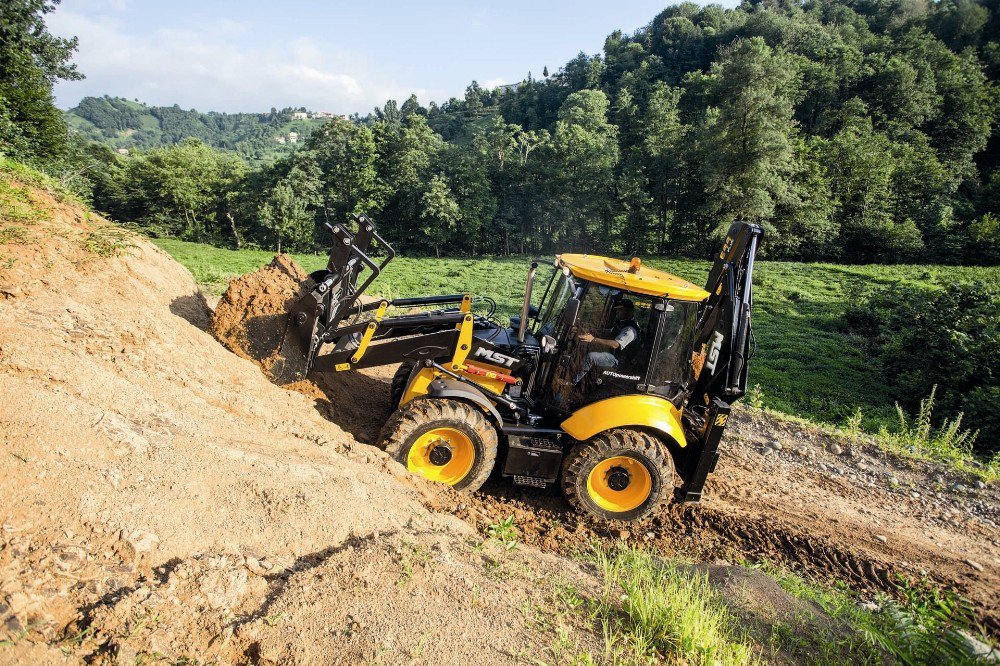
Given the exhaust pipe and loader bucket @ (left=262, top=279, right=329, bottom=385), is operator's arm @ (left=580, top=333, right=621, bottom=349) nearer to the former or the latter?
the exhaust pipe

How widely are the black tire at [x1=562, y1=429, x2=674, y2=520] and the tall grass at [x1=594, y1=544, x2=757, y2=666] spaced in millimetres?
1528

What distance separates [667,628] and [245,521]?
2.71m

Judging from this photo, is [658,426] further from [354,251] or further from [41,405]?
[41,405]

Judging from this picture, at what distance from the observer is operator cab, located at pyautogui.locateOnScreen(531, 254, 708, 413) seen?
5059 mm

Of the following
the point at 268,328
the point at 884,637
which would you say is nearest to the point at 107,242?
the point at 268,328

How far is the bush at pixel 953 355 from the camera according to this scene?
11522 millimetres

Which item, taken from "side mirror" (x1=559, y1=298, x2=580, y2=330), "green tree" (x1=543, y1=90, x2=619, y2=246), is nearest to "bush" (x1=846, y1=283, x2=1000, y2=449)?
"side mirror" (x1=559, y1=298, x2=580, y2=330)

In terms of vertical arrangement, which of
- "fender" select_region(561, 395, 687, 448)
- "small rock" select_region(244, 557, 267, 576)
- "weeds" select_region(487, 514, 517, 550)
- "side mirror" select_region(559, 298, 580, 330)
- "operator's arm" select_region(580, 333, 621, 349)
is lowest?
"weeds" select_region(487, 514, 517, 550)

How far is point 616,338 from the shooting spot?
518cm

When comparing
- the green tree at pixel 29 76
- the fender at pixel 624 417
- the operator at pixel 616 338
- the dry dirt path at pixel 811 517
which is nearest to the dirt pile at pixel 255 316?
the dry dirt path at pixel 811 517

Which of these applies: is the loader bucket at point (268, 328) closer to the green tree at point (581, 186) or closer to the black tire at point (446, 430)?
the black tire at point (446, 430)

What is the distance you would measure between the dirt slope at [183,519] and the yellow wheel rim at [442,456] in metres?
0.32

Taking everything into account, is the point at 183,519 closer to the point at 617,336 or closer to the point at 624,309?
the point at 617,336

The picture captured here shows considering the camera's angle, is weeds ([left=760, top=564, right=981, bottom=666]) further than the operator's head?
No
